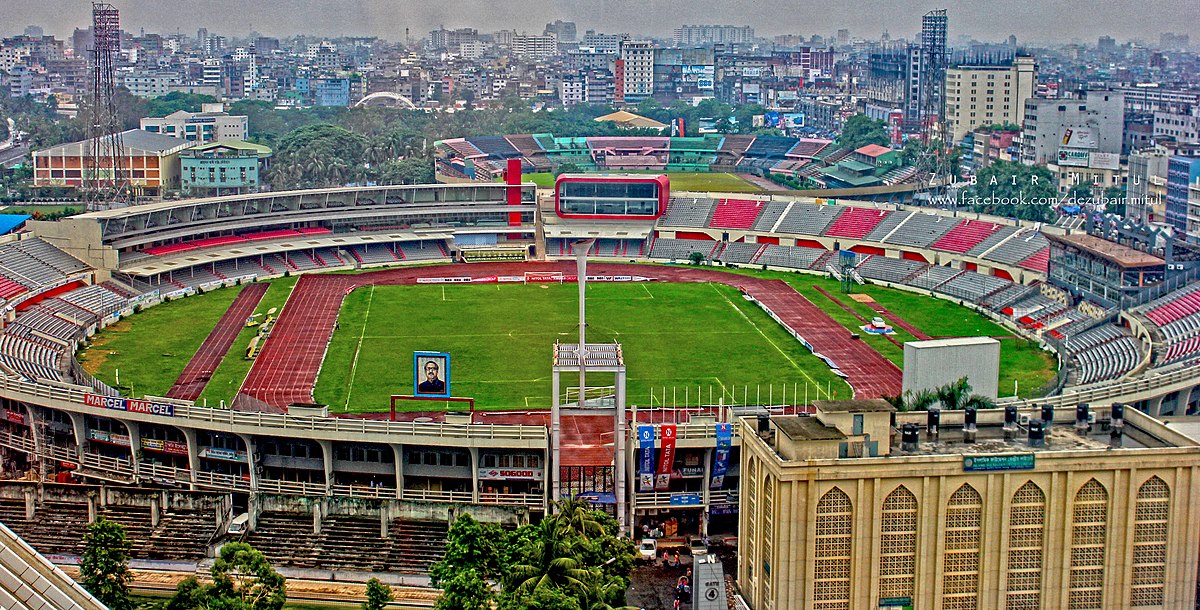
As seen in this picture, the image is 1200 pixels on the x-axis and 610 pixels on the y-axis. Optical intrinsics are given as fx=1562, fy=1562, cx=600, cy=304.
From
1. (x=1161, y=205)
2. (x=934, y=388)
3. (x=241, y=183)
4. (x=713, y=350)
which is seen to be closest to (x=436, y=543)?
(x=934, y=388)

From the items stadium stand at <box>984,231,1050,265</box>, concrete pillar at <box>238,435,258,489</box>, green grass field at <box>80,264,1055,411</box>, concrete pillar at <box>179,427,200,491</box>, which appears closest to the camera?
concrete pillar at <box>238,435,258,489</box>

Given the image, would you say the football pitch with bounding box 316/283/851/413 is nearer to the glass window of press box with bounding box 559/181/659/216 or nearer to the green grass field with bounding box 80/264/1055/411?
the green grass field with bounding box 80/264/1055/411

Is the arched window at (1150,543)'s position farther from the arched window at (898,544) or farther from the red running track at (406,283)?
the red running track at (406,283)

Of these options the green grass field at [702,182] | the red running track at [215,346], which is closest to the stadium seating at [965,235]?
the red running track at [215,346]

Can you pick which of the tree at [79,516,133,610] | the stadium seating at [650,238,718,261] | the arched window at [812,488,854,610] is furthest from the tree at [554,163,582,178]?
the arched window at [812,488,854,610]

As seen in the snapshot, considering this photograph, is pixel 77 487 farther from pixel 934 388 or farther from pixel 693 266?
pixel 693 266

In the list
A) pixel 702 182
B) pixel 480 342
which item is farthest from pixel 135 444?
pixel 702 182
